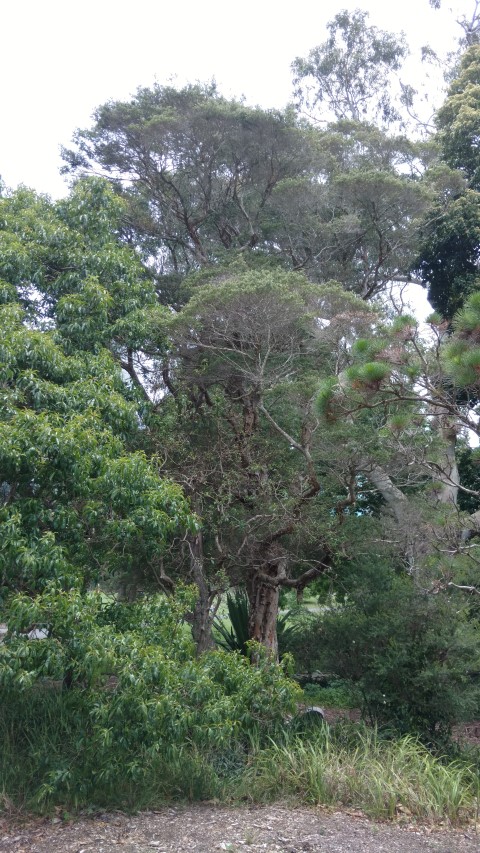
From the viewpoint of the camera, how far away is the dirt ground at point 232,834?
5.45 m

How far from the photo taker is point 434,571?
9.03 metres

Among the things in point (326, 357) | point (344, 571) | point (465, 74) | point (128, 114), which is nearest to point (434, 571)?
point (344, 571)

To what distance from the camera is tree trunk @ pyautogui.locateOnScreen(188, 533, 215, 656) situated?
9211 mm

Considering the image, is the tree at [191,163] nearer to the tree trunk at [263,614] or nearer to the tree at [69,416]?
the tree at [69,416]

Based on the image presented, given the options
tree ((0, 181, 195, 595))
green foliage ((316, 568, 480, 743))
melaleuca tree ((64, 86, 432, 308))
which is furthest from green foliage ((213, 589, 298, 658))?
melaleuca tree ((64, 86, 432, 308))

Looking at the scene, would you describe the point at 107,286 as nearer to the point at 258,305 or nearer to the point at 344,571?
the point at 258,305

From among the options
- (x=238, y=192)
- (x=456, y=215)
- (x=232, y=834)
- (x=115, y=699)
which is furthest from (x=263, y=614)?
(x=456, y=215)

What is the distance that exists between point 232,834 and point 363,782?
52.6 inches

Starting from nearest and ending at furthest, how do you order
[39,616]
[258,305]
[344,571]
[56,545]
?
[39,616]
[56,545]
[258,305]
[344,571]

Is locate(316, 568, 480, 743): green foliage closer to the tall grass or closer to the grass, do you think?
the tall grass

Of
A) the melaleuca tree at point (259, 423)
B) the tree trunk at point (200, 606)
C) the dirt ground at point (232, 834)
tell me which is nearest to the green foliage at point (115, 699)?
the dirt ground at point (232, 834)

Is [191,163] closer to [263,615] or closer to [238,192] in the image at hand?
[238,192]

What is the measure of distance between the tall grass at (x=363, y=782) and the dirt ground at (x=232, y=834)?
7.4 inches

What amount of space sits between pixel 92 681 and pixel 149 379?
16.2ft
